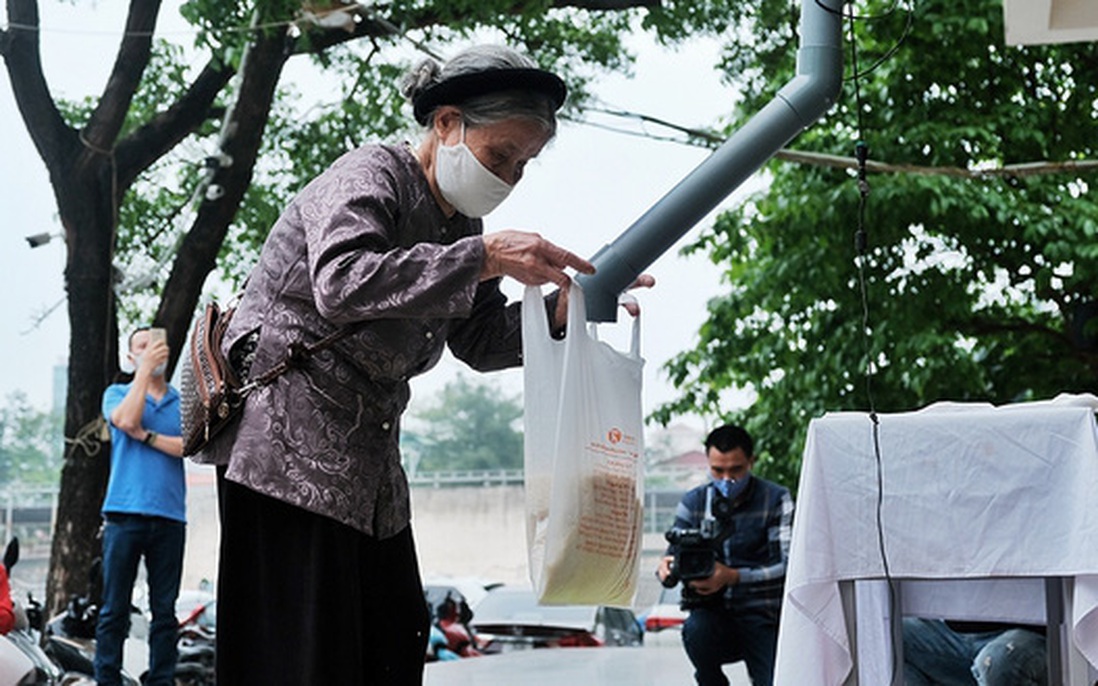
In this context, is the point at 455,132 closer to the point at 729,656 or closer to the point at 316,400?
the point at 316,400

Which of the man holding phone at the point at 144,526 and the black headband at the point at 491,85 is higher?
the black headband at the point at 491,85

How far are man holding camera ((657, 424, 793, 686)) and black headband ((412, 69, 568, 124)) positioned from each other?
3.27 metres

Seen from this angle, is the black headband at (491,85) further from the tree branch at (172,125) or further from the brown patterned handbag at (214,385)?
the tree branch at (172,125)

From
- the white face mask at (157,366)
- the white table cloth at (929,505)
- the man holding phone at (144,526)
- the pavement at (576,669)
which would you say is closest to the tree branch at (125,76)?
the pavement at (576,669)

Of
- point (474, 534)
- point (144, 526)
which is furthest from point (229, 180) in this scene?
point (474, 534)

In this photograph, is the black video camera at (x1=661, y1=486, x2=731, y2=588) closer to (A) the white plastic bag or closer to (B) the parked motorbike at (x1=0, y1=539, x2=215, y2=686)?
(B) the parked motorbike at (x1=0, y1=539, x2=215, y2=686)

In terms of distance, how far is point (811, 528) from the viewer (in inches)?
104

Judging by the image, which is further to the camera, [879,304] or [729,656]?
[879,304]

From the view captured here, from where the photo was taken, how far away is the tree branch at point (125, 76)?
948cm

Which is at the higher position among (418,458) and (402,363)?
(418,458)

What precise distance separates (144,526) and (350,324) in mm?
3431

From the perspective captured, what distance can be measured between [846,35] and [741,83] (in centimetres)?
122

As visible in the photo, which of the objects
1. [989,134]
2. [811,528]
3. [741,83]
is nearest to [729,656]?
[811,528]

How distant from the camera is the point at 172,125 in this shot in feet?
32.2
